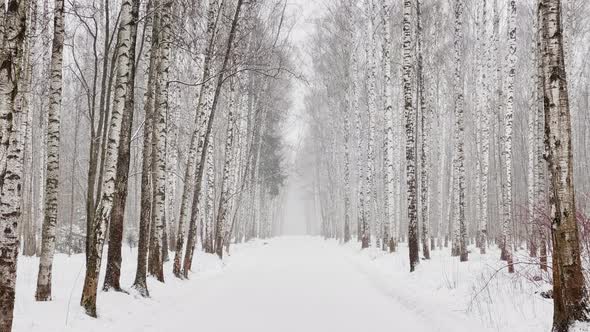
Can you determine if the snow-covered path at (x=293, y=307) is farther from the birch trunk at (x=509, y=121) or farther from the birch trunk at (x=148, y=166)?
the birch trunk at (x=509, y=121)

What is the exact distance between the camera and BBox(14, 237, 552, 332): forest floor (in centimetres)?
643

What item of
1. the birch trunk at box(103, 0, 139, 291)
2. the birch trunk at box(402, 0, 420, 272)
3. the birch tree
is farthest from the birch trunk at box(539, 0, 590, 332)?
the birch trunk at box(402, 0, 420, 272)

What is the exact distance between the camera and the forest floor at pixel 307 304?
6426 mm

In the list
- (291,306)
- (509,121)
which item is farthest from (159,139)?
(509,121)

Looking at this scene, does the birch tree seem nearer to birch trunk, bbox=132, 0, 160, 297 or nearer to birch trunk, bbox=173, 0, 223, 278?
birch trunk, bbox=132, 0, 160, 297

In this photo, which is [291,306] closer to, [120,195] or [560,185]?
[120,195]

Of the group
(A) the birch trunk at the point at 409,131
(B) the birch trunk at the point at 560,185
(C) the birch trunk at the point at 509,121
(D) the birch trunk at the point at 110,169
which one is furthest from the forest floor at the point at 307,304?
(C) the birch trunk at the point at 509,121

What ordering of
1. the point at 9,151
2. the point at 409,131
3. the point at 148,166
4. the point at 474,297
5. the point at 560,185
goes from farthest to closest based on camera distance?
the point at 409,131
the point at 148,166
the point at 474,297
the point at 560,185
the point at 9,151

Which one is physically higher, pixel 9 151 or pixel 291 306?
pixel 9 151

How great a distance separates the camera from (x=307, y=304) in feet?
29.5

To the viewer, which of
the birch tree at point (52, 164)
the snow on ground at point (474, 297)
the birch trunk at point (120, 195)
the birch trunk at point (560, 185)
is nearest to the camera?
the birch trunk at point (560, 185)

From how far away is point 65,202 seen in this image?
121 ft

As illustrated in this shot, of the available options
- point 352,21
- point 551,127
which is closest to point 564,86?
point 551,127

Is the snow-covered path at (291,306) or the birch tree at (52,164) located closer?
the snow-covered path at (291,306)
